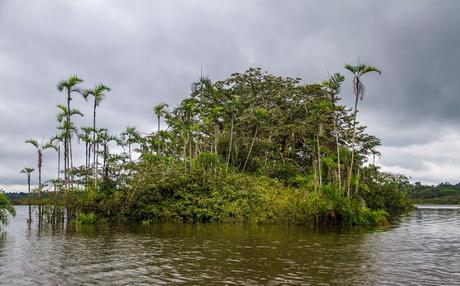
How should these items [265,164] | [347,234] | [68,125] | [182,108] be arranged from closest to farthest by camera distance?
[347,234] → [68,125] → [182,108] → [265,164]

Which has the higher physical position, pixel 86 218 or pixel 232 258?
pixel 86 218

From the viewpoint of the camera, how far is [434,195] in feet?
404

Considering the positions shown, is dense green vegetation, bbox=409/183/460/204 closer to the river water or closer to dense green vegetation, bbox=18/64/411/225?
dense green vegetation, bbox=18/64/411/225

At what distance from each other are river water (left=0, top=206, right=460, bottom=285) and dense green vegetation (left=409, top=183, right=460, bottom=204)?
9623 centimetres

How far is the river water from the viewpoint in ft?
40.9

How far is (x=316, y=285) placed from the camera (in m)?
11.5

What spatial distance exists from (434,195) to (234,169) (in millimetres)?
101752

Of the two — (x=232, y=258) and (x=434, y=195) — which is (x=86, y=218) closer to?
(x=232, y=258)

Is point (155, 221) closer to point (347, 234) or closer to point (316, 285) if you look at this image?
point (347, 234)

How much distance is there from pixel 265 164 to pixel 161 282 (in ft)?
97.0

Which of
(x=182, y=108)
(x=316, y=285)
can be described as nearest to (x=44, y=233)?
(x=182, y=108)

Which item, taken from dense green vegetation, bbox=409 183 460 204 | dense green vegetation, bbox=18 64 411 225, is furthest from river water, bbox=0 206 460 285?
dense green vegetation, bbox=409 183 460 204

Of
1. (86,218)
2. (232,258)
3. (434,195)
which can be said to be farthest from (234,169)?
(434,195)

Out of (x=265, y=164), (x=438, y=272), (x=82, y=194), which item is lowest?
(x=438, y=272)
